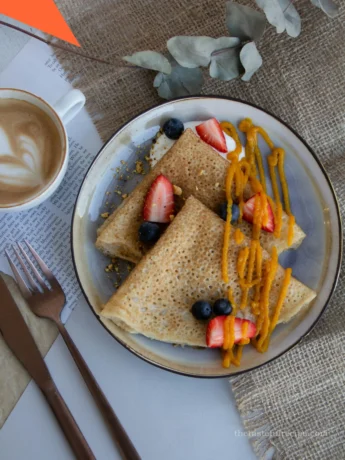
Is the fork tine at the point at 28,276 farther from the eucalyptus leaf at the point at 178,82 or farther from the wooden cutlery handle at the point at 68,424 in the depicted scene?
the eucalyptus leaf at the point at 178,82

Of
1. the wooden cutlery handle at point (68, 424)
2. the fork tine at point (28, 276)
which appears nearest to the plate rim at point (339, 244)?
the fork tine at point (28, 276)

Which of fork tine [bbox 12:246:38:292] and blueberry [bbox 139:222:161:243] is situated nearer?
blueberry [bbox 139:222:161:243]

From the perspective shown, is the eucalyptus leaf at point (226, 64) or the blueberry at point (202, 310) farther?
the eucalyptus leaf at point (226, 64)

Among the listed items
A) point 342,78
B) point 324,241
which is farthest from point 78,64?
point 324,241

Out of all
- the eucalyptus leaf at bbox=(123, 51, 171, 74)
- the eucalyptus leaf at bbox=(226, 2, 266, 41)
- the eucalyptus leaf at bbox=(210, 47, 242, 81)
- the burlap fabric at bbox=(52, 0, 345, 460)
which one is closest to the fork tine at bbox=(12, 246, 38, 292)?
the burlap fabric at bbox=(52, 0, 345, 460)

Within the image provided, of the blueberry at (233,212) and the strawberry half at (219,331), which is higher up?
the blueberry at (233,212)

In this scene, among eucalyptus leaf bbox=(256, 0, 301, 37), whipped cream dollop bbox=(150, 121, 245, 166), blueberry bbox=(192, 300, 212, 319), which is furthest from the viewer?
whipped cream dollop bbox=(150, 121, 245, 166)

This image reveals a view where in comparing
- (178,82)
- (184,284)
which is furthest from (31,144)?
(184,284)

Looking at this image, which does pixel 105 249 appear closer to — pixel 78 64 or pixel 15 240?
pixel 15 240

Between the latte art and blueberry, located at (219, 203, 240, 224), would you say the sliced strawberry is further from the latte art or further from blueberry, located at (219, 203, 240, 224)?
the latte art
